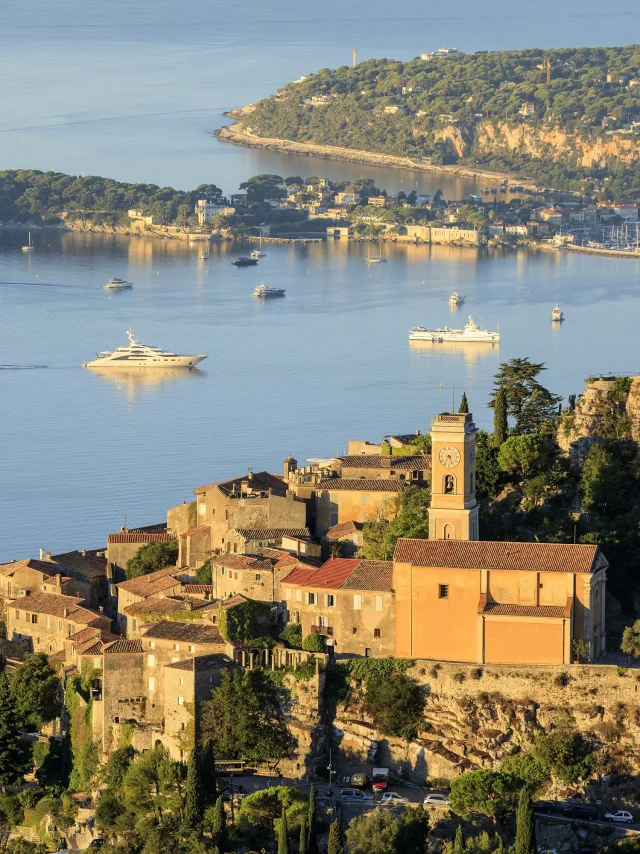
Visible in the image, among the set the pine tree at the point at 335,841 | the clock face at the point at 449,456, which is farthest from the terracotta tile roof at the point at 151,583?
the pine tree at the point at 335,841

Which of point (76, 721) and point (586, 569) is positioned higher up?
point (586, 569)

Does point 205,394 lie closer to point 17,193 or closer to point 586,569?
point 586,569

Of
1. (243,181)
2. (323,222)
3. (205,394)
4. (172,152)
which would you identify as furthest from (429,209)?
(205,394)

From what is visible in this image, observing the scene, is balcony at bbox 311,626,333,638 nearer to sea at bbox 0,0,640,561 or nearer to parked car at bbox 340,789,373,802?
parked car at bbox 340,789,373,802

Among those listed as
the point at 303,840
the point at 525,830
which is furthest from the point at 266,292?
the point at 525,830

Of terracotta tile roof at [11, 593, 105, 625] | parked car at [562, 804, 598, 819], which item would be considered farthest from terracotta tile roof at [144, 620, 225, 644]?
parked car at [562, 804, 598, 819]

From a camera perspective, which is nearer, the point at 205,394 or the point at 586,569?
the point at 586,569

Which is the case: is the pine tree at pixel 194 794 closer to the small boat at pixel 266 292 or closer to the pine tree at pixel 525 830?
the pine tree at pixel 525 830
